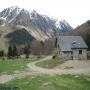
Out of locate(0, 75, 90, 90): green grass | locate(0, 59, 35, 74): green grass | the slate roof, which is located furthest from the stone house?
locate(0, 75, 90, 90): green grass

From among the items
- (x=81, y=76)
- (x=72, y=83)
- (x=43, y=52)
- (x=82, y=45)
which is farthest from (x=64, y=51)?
(x=43, y=52)

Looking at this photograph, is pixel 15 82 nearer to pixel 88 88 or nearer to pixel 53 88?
pixel 53 88

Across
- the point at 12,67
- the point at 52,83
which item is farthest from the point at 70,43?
the point at 52,83

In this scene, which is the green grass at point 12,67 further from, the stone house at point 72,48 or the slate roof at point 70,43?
the slate roof at point 70,43

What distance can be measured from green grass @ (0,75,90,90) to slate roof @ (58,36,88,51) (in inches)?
1731

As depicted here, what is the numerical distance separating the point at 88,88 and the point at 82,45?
5384 centimetres

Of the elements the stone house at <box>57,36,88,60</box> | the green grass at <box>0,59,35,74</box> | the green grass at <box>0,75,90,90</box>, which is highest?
the stone house at <box>57,36,88,60</box>

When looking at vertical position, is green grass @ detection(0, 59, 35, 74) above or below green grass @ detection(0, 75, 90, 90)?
above

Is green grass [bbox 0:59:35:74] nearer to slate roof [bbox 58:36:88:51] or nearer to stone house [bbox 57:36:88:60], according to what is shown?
stone house [bbox 57:36:88:60]

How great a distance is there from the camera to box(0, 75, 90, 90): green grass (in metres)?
36.7

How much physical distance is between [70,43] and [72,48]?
9.99 feet

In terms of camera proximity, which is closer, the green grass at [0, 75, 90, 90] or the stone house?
the green grass at [0, 75, 90, 90]

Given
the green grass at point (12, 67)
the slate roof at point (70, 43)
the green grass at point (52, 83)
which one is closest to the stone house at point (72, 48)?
the slate roof at point (70, 43)

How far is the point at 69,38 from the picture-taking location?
93.2m
